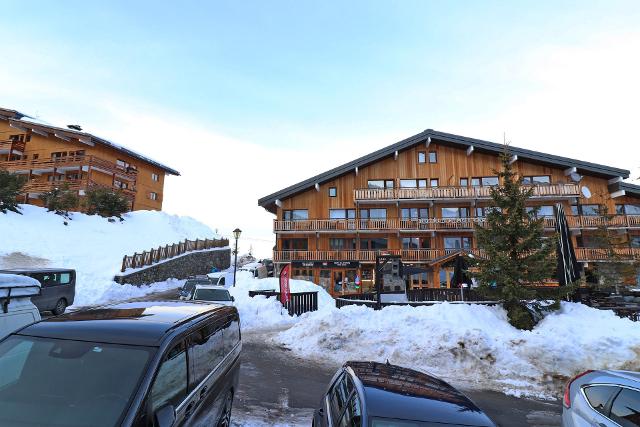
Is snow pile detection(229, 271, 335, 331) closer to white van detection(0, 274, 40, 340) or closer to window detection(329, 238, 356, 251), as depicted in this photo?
white van detection(0, 274, 40, 340)

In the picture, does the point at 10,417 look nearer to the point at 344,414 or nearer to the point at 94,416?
the point at 94,416

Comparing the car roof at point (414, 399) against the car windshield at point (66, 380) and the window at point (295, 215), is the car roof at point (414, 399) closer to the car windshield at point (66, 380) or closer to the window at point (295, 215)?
the car windshield at point (66, 380)

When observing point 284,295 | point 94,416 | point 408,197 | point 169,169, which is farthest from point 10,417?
point 169,169

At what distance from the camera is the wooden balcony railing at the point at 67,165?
39500mm

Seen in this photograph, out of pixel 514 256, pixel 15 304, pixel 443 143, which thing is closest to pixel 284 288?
pixel 514 256

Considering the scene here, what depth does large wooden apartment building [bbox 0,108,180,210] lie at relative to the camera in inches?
1567

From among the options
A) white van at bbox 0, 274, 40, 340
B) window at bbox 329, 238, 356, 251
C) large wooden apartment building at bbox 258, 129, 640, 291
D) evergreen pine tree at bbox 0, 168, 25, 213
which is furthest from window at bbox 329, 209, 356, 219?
white van at bbox 0, 274, 40, 340

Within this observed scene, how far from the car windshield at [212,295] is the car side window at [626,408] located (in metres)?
13.3

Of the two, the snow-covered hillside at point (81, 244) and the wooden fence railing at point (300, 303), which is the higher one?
the snow-covered hillside at point (81, 244)

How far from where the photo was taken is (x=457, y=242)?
114ft

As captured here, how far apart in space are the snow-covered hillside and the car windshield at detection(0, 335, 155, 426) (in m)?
20.2

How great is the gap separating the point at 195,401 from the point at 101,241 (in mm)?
31131

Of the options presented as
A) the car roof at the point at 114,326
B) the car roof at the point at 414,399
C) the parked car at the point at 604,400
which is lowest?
the parked car at the point at 604,400

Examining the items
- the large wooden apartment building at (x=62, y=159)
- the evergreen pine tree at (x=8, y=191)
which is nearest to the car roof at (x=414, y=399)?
the evergreen pine tree at (x=8, y=191)
